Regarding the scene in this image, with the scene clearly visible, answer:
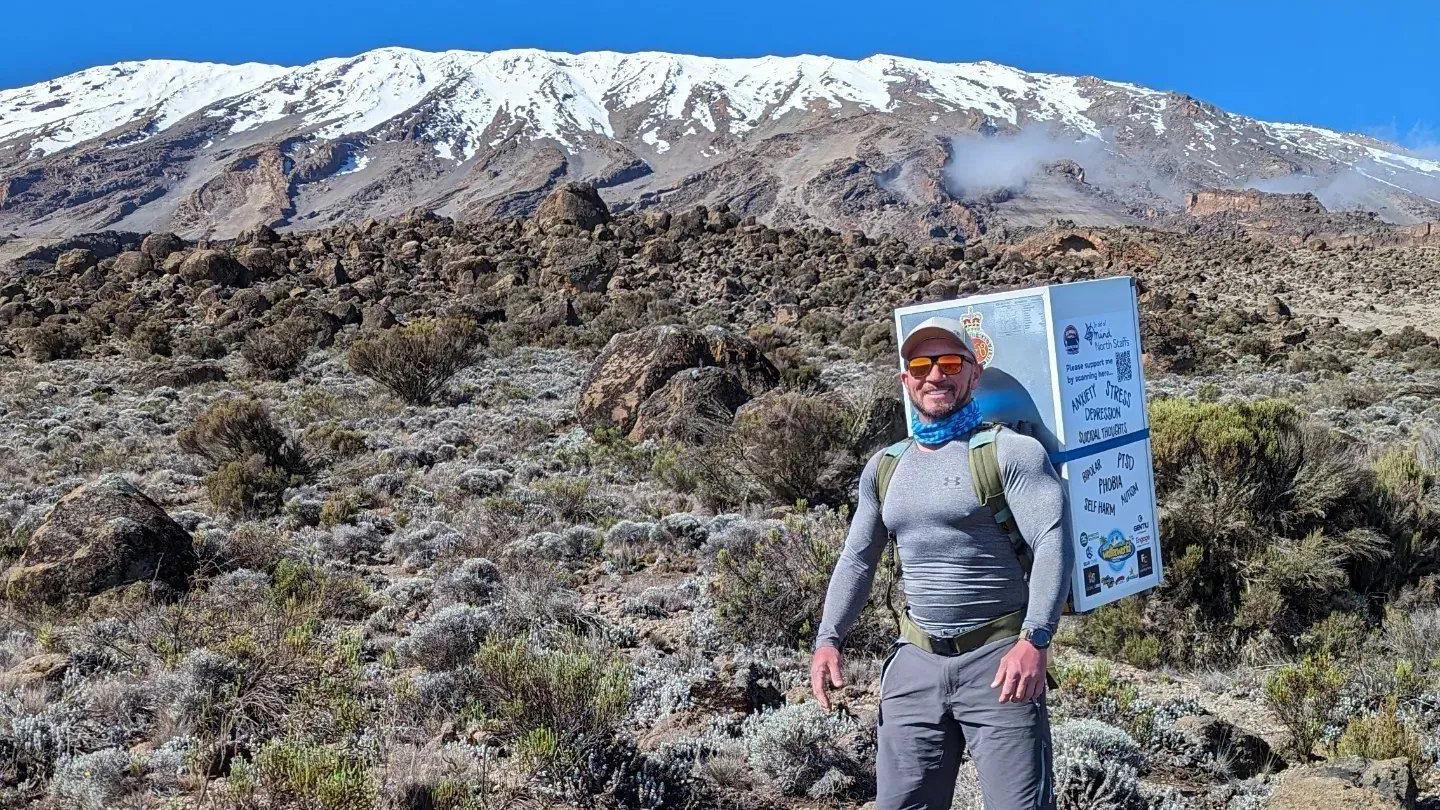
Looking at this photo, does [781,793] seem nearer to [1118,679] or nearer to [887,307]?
[1118,679]

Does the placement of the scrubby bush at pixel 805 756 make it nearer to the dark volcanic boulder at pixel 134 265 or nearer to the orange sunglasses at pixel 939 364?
the orange sunglasses at pixel 939 364

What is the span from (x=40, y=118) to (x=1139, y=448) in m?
208

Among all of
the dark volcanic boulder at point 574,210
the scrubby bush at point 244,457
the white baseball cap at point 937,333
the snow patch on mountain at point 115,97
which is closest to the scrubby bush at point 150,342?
the scrubby bush at point 244,457

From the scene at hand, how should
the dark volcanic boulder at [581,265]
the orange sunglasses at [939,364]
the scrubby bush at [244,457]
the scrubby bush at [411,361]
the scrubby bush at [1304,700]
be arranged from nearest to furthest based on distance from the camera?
the orange sunglasses at [939,364], the scrubby bush at [1304,700], the scrubby bush at [244,457], the scrubby bush at [411,361], the dark volcanic boulder at [581,265]

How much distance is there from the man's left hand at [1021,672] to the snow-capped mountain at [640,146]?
10814 centimetres

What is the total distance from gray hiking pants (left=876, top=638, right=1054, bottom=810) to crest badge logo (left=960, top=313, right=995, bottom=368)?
856 mm

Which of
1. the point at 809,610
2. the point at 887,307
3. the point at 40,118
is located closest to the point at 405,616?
the point at 809,610

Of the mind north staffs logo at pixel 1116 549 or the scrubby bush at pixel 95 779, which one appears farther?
the scrubby bush at pixel 95 779

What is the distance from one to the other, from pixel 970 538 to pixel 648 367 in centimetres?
941

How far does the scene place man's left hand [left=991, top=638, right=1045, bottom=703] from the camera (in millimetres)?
2250

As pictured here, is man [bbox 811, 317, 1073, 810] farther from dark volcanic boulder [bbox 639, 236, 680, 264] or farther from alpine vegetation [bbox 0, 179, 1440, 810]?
dark volcanic boulder [bbox 639, 236, 680, 264]

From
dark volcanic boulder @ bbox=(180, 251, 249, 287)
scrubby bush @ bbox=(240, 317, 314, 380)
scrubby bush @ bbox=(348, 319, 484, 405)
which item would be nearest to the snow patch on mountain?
dark volcanic boulder @ bbox=(180, 251, 249, 287)

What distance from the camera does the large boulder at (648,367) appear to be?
11469 millimetres

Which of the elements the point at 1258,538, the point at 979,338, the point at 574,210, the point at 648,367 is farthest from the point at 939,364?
the point at 574,210
